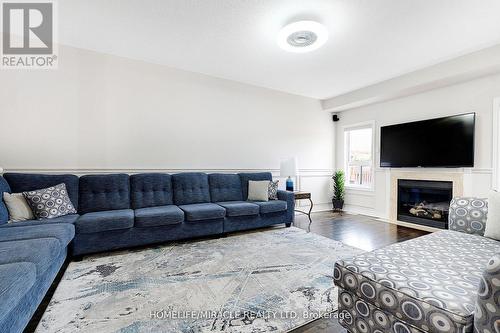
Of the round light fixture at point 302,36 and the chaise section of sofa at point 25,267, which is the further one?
the round light fixture at point 302,36

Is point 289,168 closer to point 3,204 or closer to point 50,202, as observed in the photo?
point 50,202

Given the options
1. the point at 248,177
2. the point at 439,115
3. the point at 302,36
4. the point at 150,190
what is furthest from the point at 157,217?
the point at 439,115

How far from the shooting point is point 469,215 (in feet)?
6.70

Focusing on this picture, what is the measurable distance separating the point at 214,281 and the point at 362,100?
4.25m

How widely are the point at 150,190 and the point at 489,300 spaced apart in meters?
3.37

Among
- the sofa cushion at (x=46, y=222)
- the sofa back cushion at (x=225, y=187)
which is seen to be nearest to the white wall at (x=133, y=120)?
the sofa back cushion at (x=225, y=187)

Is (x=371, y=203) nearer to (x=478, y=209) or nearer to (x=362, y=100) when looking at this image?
(x=362, y=100)

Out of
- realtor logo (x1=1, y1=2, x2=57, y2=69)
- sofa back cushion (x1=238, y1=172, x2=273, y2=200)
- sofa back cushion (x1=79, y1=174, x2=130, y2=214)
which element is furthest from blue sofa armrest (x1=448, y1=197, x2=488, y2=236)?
realtor logo (x1=1, y1=2, x2=57, y2=69)

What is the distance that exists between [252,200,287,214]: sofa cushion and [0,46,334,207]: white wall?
0.99 metres

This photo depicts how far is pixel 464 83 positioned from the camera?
11.5 ft

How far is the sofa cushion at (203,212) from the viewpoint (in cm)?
298

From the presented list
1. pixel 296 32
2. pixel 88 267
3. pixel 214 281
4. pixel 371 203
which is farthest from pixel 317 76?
pixel 88 267

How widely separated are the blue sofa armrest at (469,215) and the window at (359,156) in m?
2.72

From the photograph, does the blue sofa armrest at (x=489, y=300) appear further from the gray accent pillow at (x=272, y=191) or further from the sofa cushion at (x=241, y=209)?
the gray accent pillow at (x=272, y=191)
